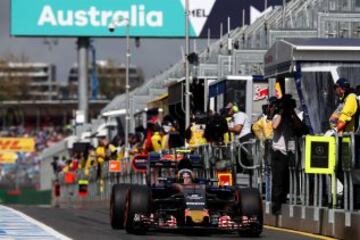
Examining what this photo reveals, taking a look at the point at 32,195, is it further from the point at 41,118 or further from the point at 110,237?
the point at 41,118

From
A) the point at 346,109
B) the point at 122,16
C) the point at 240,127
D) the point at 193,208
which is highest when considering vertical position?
the point at 122,16

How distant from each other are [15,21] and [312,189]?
49.3 m

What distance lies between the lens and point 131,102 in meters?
54.7

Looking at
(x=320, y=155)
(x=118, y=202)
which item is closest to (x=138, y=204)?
(x=118, y=202)

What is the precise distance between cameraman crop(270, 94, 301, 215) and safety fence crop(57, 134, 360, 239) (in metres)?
0.13

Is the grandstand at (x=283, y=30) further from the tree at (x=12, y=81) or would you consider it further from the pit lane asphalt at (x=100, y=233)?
the tree at (x=12, y=81)

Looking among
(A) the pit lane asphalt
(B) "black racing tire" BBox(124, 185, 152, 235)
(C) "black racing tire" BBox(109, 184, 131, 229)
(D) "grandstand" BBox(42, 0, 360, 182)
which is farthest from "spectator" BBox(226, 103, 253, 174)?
(B) "black racing tire" BBox(124, 185, 152, 235)

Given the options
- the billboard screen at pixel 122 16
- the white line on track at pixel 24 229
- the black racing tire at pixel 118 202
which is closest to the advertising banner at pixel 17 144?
the billboard screen at pixel 122 16

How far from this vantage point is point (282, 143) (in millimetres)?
19453

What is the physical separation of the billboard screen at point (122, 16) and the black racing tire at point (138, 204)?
1938 inches

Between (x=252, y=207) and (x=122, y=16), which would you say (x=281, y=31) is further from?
(x=122, y=16)

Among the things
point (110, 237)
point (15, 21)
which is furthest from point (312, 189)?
point (15, 21)

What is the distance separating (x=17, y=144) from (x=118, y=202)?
333ft

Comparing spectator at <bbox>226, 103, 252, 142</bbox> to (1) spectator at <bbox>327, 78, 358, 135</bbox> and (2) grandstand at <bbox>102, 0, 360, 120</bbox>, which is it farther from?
(1) spectator at <bbox>327, 78, 358, 135</bbox>
